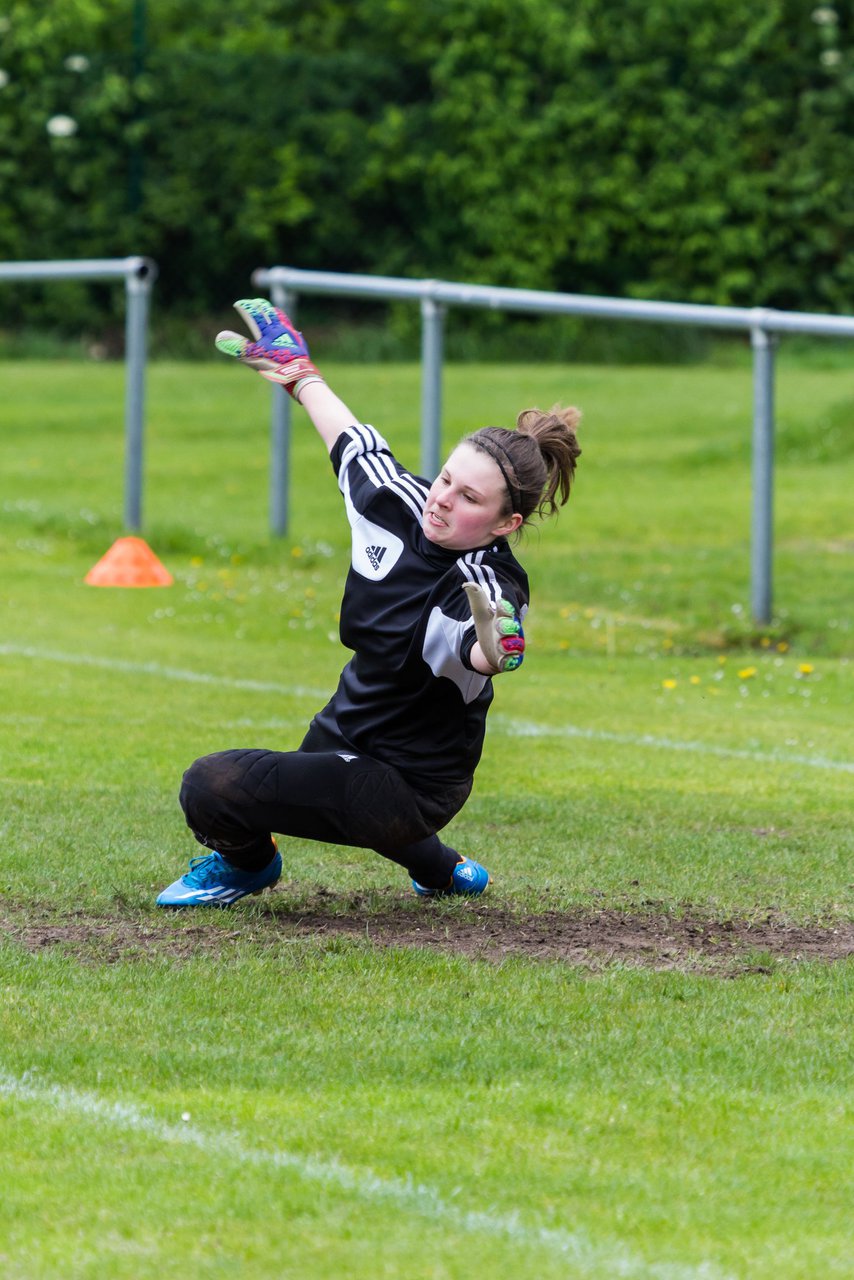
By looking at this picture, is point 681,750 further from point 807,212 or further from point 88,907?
point 807,212

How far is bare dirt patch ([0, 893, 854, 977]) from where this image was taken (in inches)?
200

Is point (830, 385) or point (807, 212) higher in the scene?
point (807, 212)

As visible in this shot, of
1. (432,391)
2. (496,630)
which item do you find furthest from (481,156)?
(496,630)

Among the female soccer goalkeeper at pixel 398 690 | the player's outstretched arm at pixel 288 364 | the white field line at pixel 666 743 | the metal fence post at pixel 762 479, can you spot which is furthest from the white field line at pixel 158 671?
the female soccer goalkeeper at pixel 398 690

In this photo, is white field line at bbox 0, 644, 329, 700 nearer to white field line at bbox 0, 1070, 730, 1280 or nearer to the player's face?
the player's face

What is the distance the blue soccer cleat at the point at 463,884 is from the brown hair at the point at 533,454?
1.02 m

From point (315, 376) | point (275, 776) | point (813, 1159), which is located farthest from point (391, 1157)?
point (315, 376)

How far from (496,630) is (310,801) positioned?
87cm

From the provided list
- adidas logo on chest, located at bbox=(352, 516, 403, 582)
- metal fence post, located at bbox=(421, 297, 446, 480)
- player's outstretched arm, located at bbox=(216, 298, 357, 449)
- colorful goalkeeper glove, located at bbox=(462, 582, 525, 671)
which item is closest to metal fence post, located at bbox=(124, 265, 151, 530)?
metal fence post, located at bbox=(421, 297, 446, 480)

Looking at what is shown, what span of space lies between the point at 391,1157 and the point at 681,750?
15.3 ft

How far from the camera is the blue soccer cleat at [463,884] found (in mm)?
5668

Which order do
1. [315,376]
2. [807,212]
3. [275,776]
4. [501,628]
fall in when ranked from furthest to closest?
[807,212]
[315,376]
[275,776]
[501,628]

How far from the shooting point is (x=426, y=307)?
41.4 feet

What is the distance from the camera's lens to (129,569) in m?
12.5
